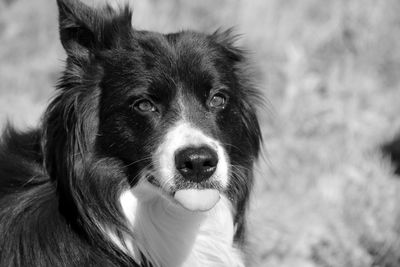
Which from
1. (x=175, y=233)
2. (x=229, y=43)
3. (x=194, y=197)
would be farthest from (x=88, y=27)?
(x=175, y=233)

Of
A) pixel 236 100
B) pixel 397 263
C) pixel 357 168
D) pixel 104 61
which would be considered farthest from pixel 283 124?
pixel 104 61

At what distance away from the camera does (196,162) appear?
3693mm

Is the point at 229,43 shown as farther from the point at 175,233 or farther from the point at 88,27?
the point at 175,233

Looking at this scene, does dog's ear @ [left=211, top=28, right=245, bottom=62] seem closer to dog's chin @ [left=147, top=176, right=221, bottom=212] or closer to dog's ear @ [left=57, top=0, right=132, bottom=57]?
dog's ear @ [left=57, top=0, right=132, bottom=57]

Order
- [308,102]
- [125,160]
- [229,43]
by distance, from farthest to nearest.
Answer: [308,102] → [229,43] → [125,160]

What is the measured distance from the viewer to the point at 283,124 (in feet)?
26.5

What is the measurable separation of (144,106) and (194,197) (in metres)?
0.63

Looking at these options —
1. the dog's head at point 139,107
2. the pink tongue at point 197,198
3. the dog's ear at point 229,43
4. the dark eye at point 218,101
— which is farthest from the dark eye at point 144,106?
the dog's ear at point 229,43

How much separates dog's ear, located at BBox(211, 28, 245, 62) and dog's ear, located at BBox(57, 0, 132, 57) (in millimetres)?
669

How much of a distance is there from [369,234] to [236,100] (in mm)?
2157

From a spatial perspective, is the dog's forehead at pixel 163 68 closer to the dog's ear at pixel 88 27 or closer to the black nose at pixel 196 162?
the dog's ear at pixel 88 27

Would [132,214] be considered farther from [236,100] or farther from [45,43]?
[45,43]

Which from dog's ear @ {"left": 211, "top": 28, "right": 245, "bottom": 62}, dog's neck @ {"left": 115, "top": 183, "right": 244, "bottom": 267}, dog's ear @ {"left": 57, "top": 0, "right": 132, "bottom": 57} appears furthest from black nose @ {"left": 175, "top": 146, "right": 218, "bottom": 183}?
dog's ear @ {"left": 211, "top": 28, "right": 245, "bottom": 62}

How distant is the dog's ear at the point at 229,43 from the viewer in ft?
14.9
